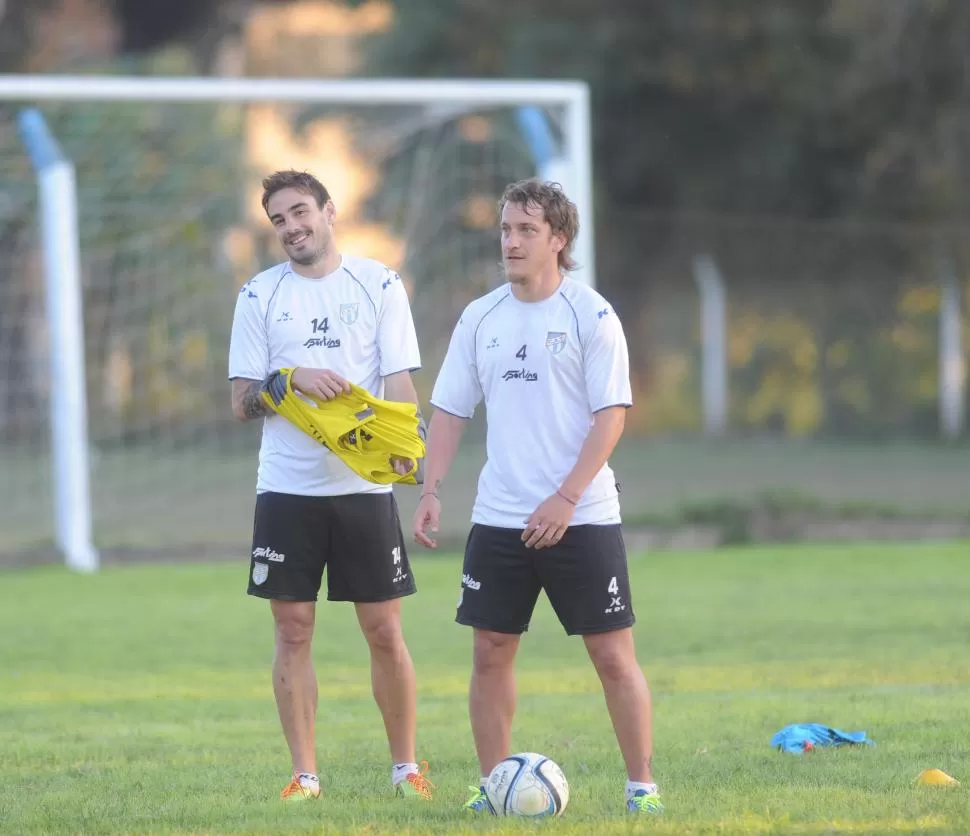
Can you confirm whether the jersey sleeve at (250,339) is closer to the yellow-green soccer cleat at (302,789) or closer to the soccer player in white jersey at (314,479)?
the soccer player in white jersey at (314,479)

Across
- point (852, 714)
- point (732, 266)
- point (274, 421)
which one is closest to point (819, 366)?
point (732, 266)

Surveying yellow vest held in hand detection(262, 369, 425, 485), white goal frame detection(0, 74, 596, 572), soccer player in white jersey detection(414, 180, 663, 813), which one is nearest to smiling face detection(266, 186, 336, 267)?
yellow vest held in hand detection(262, 369, 425, 485)

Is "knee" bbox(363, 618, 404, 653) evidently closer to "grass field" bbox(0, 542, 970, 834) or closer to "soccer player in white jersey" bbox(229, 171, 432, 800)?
"soccer player in white jersey" bbox(229, 171, 432, 800)

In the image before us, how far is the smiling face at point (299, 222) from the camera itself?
5.46 m

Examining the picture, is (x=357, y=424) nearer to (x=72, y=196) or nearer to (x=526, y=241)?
(x=526, y=241)

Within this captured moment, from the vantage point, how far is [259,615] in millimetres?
11062

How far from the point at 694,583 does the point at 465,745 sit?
5.87 m

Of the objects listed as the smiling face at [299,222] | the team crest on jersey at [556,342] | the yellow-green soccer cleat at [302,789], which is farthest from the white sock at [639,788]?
the smiling face at [299,222]

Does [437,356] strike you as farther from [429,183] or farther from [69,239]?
[69,239]

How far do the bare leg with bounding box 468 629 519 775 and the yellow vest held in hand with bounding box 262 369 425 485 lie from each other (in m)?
0.63

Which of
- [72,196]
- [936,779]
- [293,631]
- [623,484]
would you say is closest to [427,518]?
[293,631]

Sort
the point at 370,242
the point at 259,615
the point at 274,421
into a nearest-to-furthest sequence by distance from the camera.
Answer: the point at 274,421 < the point at 259,615 < the point at 370,242

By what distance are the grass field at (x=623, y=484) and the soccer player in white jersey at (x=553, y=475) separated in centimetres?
966

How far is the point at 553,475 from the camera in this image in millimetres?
5102
